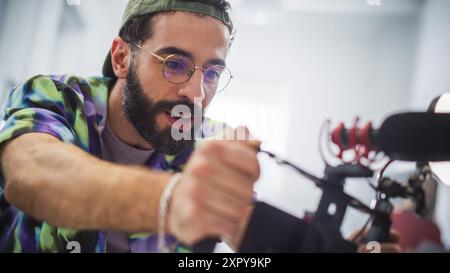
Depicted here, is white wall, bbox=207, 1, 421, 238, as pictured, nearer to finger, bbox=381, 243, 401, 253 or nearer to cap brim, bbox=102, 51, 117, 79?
cap brim, bbox=102, 51, 117, 79

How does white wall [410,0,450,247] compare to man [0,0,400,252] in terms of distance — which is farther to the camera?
white wall [410,0,450,247]

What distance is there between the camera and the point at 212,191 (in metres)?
0.25

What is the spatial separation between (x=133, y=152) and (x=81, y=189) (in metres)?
0.50

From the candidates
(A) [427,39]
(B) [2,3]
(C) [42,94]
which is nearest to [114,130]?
(C) [42,94]

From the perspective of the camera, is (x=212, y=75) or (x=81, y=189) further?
(x=212, y=75)

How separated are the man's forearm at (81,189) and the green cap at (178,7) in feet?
1.60

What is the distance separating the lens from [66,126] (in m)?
0.55

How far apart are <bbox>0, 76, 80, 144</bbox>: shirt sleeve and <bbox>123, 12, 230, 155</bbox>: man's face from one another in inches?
6.9

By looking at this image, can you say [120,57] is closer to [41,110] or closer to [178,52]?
[178,52]

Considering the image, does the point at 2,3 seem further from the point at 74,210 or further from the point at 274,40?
the point at 274,40

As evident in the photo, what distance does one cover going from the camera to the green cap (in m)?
0.77

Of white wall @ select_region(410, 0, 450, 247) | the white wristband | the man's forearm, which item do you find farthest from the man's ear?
white wall @ select_region(410, 0, 450, 247)

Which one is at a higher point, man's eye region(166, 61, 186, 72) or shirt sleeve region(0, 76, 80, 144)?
man's eye region(166, 61, 186, 72)

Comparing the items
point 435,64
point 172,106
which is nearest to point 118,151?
point 172,106
